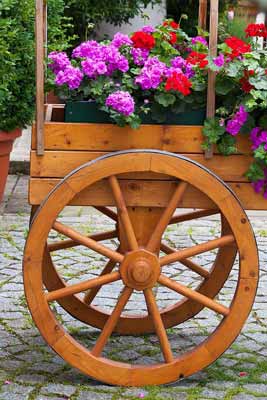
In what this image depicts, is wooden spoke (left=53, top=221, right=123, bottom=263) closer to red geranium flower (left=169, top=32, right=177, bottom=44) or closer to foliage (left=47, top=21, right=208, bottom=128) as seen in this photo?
foliage (left=47, top=21, right=208, bottom=128)

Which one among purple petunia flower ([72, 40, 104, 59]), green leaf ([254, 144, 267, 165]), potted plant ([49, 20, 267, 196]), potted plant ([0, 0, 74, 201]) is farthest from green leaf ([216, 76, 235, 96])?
potted plant ([0, 0, 74, 201])

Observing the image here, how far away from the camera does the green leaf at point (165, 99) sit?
3.23 meters

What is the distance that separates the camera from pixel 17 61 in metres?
5.61

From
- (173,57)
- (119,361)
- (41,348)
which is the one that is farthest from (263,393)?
(173,57)

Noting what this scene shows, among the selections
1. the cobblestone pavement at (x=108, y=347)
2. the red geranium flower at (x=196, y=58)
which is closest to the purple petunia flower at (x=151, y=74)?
the red geranium flower at (x=196, y=58)

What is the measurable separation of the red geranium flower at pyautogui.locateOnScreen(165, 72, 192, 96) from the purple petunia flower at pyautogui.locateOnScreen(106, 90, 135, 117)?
146 millimetres

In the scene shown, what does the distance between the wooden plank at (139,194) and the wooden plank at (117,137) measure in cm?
13

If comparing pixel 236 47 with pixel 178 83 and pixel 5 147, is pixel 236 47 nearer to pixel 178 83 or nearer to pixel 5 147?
pixel 178 83

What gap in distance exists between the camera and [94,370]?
3328 millimetres

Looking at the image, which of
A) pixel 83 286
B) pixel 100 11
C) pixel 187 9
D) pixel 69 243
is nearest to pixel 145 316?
pixel 69 243

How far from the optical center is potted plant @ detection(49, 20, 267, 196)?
3.21m

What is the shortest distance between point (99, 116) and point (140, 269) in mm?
575

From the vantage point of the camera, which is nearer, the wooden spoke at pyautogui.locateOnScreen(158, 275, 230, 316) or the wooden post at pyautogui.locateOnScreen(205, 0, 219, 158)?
the wooden post at pyautogui.locateOnScreen(205, 0, 219, 158)

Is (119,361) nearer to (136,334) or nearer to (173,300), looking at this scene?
(136,334)
